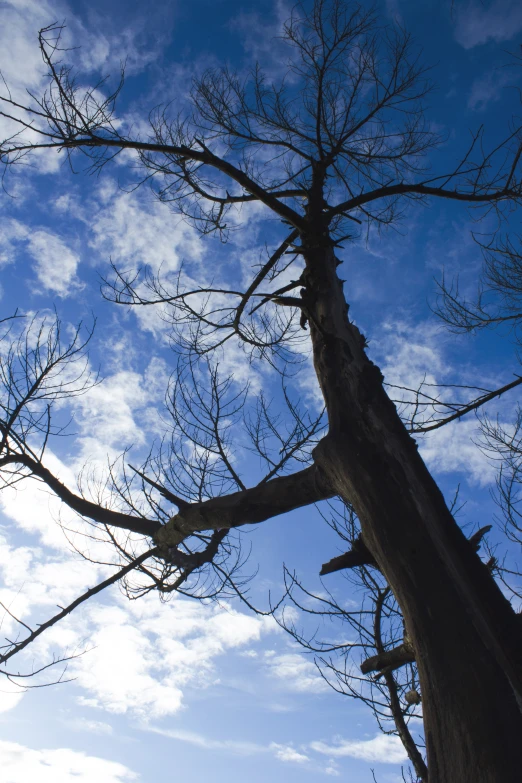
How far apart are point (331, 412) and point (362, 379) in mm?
238

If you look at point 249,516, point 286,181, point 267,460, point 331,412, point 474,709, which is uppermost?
point 286,181

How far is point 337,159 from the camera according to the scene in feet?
14.1

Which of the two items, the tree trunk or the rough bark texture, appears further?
the rough bark texture

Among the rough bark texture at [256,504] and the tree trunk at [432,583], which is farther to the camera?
the rough bark texture at [256,504]

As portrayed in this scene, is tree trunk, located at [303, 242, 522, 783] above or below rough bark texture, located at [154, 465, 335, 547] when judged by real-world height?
below

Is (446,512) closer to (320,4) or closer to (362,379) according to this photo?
(362,379)

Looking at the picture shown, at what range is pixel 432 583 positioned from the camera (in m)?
1.68

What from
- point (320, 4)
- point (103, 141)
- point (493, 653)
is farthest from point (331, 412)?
point (320, 4)

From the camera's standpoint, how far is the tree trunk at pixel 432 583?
54.5 inches

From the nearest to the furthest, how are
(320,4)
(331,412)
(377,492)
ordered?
(377,492)
(331,412)
(320,4)

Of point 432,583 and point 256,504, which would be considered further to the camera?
point 256,504

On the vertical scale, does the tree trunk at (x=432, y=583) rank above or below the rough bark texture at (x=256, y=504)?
below

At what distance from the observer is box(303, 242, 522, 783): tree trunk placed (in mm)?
1384

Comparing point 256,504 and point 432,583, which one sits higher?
point 256,504
